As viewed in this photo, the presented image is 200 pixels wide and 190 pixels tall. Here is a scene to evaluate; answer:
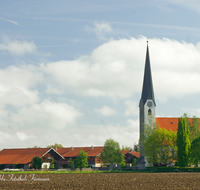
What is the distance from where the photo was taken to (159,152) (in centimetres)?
7131

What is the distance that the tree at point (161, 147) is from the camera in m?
71.2

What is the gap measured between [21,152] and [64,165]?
1418 centimetres

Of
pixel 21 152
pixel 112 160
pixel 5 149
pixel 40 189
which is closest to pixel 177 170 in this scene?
pixel 112 160

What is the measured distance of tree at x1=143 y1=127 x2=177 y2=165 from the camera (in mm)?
71188

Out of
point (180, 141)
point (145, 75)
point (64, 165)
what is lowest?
point (64, 165)

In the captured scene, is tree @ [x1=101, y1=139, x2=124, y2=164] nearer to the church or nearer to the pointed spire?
the church

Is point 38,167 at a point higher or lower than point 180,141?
lower

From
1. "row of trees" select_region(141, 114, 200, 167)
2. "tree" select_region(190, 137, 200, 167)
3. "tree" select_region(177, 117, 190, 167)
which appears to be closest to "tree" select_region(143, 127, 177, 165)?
"row of trees" select_region(141, 114, 200, 167)

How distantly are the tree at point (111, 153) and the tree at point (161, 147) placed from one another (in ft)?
60.7

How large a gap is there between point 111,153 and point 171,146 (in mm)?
23132

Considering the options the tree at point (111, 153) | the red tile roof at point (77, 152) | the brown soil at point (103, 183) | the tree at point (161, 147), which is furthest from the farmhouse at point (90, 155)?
the brown soil at point (103, 183)

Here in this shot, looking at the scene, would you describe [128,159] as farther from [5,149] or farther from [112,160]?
[5,149]

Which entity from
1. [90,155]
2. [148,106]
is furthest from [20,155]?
[148,106]

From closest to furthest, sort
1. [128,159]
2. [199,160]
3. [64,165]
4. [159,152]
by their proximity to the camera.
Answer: [199,160]
[159,152]
[64,165]
[128,159]
